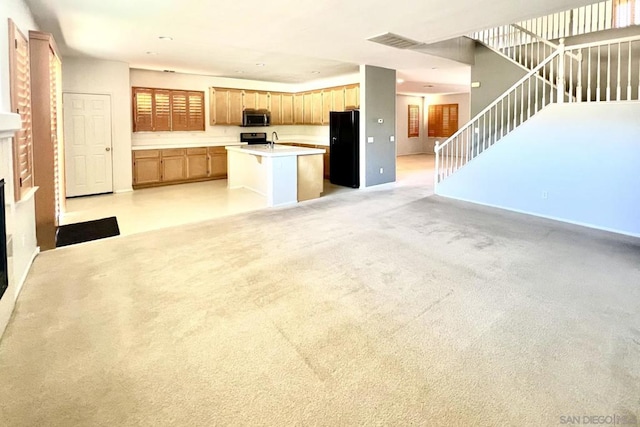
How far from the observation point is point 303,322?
2.71 meters

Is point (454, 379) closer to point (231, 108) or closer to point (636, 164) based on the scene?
point (636, 164)

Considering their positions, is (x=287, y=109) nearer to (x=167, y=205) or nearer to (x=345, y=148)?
(x=345, y=148)

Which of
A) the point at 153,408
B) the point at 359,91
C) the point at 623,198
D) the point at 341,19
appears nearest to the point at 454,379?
the point at 153,408

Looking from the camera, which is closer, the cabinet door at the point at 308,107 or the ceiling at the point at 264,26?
the ceiling at the point at 264,26

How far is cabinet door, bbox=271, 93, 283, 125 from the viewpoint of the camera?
10.2 metres

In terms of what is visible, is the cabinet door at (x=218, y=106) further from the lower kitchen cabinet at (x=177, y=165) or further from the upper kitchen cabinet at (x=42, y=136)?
the upper kitchen cabinet at (x=42, y=136)

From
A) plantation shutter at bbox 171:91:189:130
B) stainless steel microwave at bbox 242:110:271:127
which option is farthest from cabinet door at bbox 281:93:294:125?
plantation shutter at bbox 171:91:189:130

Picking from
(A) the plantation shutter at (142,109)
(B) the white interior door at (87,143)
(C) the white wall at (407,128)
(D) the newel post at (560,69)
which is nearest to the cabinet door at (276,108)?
(A) the plantation shutter at (142,109)

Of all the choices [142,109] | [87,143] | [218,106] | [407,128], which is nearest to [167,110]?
[142,109]

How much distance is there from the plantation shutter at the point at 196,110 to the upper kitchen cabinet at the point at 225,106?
8.4 inches

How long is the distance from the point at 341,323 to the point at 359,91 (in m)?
6.64

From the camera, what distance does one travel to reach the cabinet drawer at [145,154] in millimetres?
8172

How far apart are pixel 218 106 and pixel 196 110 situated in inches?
21.2

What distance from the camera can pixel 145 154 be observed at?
8.30 metres
